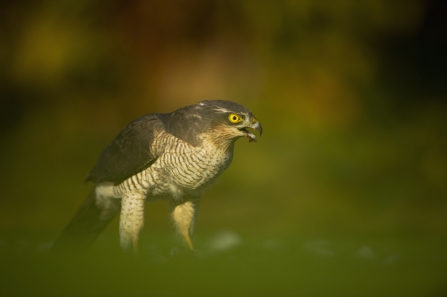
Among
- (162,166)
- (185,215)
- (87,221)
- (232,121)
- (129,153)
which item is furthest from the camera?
(87,221)

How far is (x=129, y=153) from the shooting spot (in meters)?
2.96

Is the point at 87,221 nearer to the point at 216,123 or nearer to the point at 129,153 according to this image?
the point at 129,153

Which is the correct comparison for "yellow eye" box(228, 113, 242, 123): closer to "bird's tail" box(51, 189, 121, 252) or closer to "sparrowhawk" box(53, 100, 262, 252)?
"sparrowhawk" box(53, 100, 262, 252)

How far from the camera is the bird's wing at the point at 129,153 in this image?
2887 mm

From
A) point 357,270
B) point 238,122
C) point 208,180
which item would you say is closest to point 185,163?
point 208,180

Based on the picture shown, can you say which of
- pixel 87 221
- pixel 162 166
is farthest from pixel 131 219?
pixel 87 221

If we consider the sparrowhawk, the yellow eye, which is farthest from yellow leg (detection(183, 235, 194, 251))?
the yellow eye

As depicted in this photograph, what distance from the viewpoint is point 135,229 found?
2.88 metres

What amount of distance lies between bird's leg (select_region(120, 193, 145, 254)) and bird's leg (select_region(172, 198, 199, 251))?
260mm

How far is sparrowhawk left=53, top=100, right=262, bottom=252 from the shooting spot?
106 inches

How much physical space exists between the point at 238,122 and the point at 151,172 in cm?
55

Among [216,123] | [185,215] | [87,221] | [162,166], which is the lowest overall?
[87,221]

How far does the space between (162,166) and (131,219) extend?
0.32 m

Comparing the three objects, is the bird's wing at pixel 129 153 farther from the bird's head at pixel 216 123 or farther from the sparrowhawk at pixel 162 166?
the bird's head at pixel 216 123
